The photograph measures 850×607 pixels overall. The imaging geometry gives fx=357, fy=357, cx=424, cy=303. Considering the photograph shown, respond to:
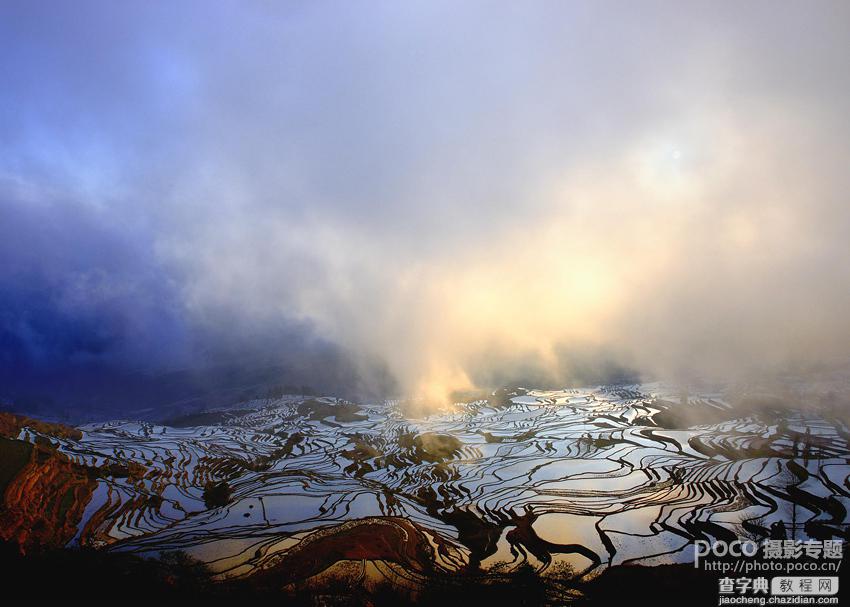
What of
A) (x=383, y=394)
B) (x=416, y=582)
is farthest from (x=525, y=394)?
(x=416, y=582)

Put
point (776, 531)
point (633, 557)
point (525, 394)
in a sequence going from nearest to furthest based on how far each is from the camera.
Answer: point (633, 557), point (776, 531), point (525, 394)

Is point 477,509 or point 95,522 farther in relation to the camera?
point 477,509

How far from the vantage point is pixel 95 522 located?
62.6 feet

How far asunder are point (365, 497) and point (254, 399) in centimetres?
A: 5703

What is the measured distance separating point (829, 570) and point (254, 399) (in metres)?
77.4

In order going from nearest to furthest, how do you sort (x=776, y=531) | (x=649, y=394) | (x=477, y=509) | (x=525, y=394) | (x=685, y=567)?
(x=685, y=567) → (x=776, y=531) → (x=477, y=509) → (x=649, y=394) → (x=525, y=394)

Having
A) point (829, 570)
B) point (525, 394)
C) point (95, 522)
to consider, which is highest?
point (525, 394)

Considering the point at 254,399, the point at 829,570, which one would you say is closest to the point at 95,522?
the point at 829,570

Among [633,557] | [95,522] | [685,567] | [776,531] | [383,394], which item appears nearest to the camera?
[685,567]

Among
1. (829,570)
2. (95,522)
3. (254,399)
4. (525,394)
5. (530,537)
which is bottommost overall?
(95,522)

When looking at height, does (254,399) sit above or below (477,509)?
above

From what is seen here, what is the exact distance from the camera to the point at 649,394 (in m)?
59.9

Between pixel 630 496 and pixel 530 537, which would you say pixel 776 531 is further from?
pixel 530 537

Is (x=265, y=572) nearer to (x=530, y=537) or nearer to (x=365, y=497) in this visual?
(x=365, y=497)
